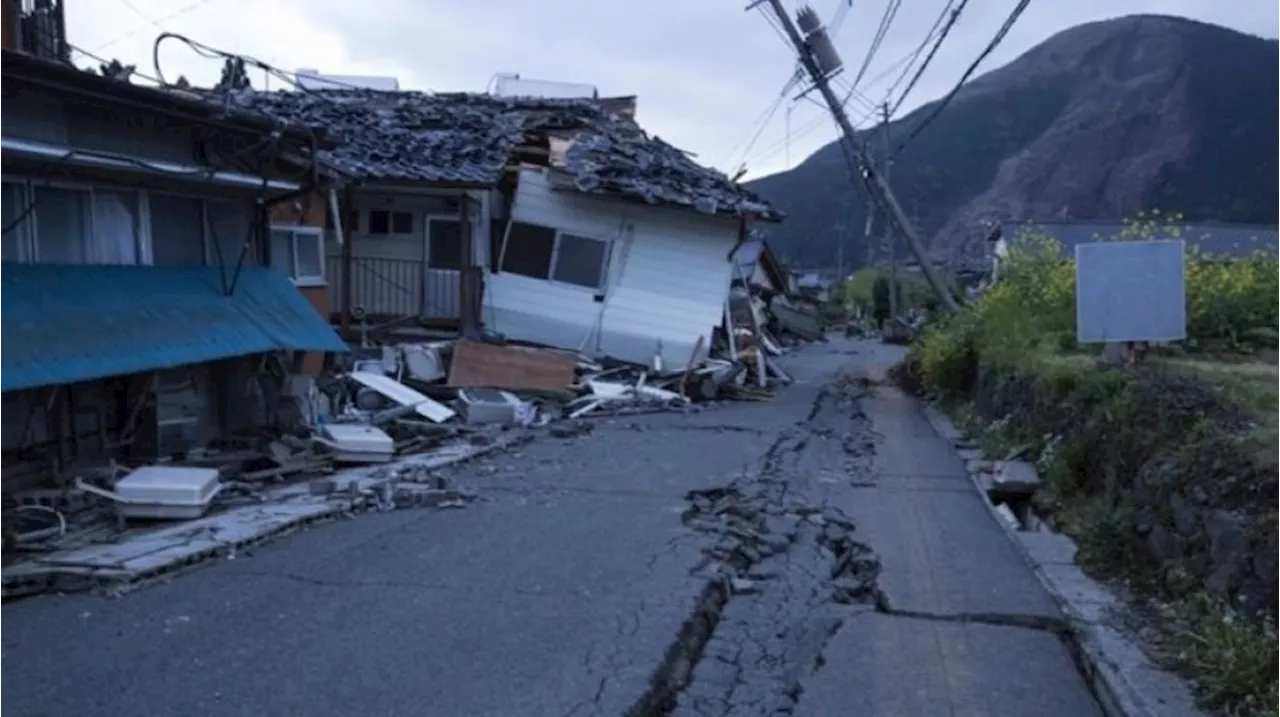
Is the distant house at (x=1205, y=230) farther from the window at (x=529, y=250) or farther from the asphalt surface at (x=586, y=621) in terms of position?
the asphalt surface at (x=586, y=621)

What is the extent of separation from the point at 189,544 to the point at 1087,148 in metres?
84.4

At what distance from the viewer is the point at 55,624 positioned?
19.1 feet

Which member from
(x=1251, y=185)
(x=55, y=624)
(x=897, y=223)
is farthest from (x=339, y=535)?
(x=1251, y=185)

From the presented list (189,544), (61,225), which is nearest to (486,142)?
(61,225)

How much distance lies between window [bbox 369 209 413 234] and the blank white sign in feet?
41.6

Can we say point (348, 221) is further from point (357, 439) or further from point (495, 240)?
point (357, 439)

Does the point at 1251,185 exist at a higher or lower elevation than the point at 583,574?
higher

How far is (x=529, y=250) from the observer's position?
66.2ft

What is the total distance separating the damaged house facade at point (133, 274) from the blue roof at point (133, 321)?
0.05 ft

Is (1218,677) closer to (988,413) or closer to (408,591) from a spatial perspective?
(408,591)

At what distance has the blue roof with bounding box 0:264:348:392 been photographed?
7957 mm

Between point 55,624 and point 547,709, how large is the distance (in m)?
3.10

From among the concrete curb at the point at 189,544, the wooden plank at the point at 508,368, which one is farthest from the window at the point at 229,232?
the wooden plank at the point at 508,368

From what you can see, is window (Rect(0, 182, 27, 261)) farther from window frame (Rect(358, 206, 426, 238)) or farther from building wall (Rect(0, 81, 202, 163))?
window frame (Rect(358, 206, 426, 238))
